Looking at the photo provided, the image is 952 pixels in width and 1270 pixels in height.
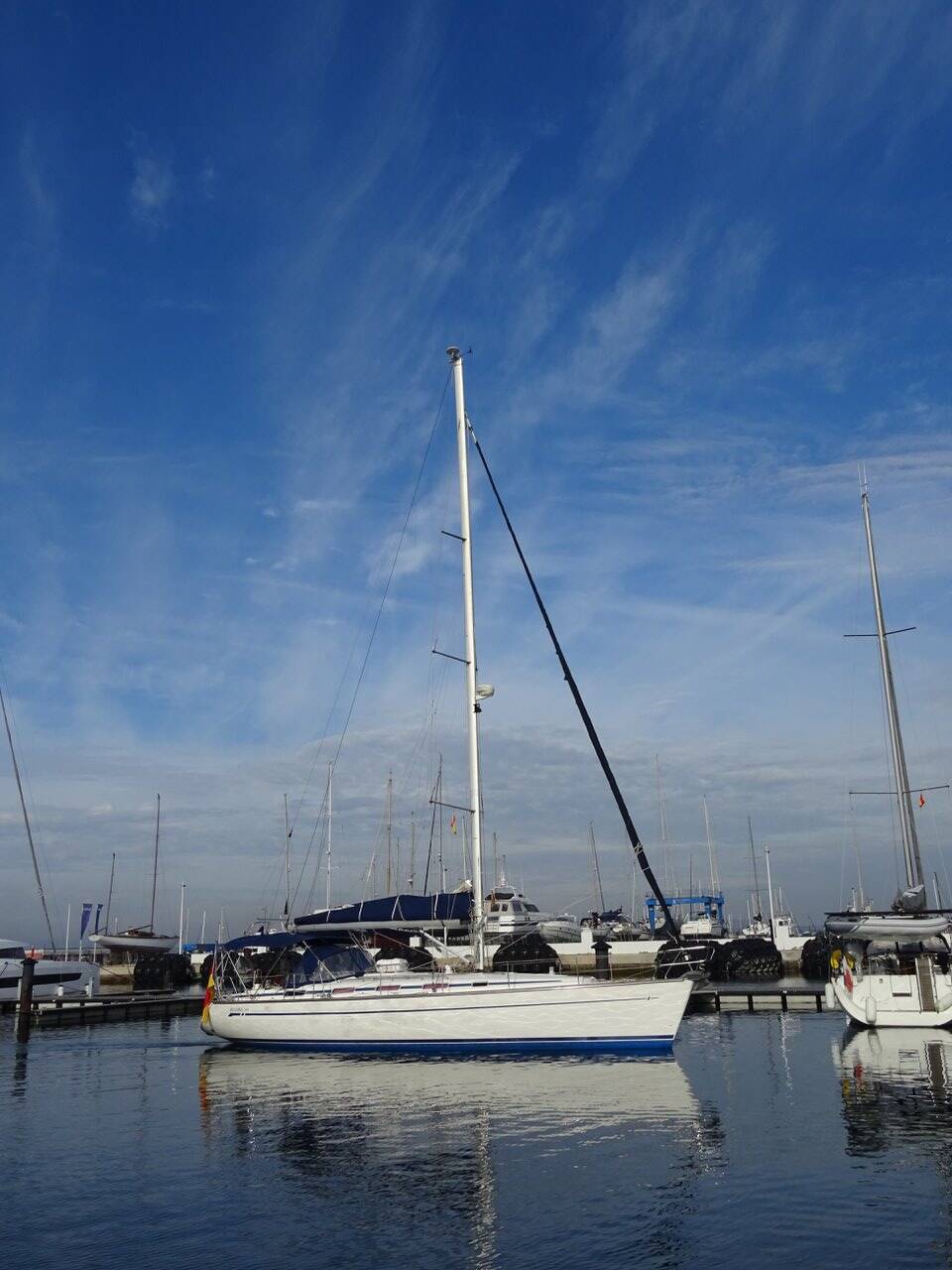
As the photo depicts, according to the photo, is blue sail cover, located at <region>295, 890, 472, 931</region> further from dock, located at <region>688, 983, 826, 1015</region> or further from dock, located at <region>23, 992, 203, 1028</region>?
dock, located at <region>23, 992, 203, 1028</region>

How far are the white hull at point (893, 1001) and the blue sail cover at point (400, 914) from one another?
14395mm

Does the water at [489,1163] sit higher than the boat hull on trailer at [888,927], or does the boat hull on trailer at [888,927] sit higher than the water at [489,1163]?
the boat hull on trailer at [888,927]

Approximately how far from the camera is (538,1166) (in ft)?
54.6

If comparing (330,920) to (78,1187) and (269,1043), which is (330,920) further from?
(78,1187)

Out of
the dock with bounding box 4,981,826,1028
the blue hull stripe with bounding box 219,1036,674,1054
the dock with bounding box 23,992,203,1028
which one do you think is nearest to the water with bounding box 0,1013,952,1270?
the blue hull stripe with bounding box 219,1036,674,1054

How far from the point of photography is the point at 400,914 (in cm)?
3234

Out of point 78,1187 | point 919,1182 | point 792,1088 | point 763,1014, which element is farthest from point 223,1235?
point 763,1014

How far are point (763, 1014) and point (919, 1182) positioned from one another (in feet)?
96.3

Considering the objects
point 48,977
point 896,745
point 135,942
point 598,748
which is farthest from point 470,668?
point 135,942

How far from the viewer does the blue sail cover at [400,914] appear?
1271 inches

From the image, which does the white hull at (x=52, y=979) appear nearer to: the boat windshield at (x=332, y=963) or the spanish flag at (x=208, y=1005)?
the spanish flag at (x=208, y=1005)

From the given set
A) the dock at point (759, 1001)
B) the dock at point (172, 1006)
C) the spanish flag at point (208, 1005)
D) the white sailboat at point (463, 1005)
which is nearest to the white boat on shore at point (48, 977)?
the dock at point (172, 1006)

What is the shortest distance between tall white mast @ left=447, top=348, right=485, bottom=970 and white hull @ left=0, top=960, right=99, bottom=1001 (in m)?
34.5

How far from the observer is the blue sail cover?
106 ft
